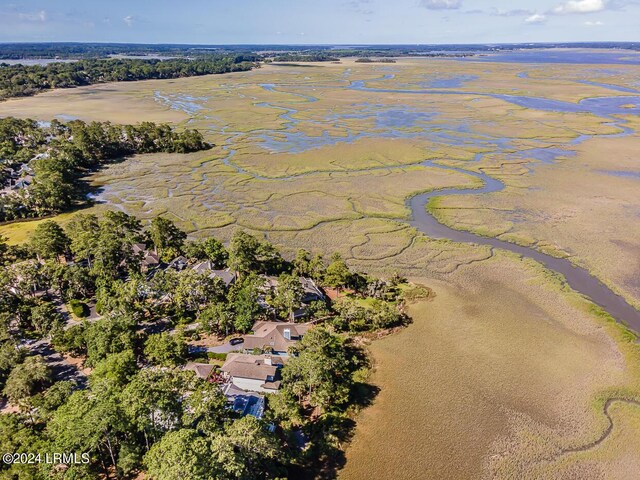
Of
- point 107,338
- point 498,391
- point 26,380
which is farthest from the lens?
point 107,338

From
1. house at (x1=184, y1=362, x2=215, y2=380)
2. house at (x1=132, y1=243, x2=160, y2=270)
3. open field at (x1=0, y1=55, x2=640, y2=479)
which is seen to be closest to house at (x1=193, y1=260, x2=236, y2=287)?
house at (x1=132, y1=243, x2=160, y2=270)

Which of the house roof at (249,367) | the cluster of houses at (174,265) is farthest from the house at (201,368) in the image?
the cluster of houses at (174,265)

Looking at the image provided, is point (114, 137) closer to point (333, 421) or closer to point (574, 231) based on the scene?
point (333, 421)

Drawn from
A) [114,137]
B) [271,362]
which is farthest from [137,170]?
[271,362]

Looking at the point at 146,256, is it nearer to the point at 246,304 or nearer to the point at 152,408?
the point at 246,304

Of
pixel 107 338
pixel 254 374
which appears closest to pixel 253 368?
pixel 254 374

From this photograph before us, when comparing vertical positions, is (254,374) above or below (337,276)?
below
